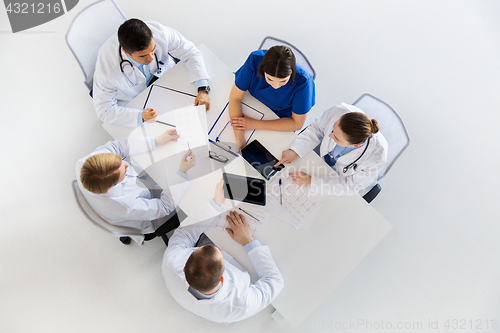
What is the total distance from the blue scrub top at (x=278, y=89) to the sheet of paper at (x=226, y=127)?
9cm

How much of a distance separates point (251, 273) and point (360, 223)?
681 mm

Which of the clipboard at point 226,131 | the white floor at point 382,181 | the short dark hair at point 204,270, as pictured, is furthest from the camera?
the white floor at point 382,181

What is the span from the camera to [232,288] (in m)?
1.42

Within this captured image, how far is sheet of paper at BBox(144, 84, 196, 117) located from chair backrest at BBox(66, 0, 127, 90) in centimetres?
45

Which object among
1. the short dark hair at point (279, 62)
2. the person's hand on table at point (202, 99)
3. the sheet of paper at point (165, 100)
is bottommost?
the sheet of paper at point (165, 100)

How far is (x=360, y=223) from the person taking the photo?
5.22ft

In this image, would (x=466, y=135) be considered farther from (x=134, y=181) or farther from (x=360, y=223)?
(x=134, y=181)

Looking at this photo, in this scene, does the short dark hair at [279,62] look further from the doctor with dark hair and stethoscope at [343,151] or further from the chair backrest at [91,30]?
the chair backrest at [91,30]

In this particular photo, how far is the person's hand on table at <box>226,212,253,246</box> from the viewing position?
156cm

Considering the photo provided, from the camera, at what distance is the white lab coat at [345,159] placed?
1.53 meters

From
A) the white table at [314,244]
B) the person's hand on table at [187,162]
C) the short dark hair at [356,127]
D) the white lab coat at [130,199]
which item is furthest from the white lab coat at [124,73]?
the short dark hair at [356,127]

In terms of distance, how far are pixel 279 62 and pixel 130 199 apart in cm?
110

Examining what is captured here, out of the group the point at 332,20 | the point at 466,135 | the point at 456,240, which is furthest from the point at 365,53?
the point at 456,240

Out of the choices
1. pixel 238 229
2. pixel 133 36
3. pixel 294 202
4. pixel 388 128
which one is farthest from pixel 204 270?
pixel 388 128
